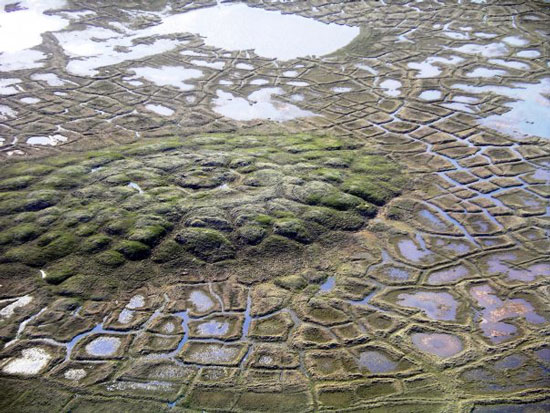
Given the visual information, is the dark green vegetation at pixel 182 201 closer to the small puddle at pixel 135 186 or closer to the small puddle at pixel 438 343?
the small puddle at pixel 135 186

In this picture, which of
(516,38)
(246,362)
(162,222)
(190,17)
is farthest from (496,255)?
(190,17)

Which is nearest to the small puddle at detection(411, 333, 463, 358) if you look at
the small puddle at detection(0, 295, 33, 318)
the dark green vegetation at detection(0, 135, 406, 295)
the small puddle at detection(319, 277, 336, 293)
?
the small puddle at detection(319, 277, 336, 293)

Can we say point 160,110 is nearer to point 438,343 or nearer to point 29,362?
point 29,362

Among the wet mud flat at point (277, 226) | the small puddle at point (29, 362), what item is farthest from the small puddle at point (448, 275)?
the small puddle at point (29, 362)

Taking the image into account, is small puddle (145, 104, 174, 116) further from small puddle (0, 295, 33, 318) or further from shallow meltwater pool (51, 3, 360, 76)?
small puddle (0, 295, 33, 318)

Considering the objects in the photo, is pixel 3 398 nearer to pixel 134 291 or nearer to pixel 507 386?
pixel 134 291

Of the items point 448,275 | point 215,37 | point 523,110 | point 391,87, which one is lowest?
point 448,275

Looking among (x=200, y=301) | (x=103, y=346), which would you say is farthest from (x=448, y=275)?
(x=103, y=346)
